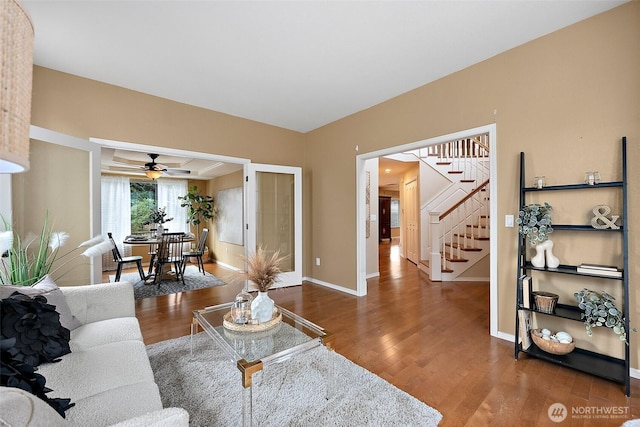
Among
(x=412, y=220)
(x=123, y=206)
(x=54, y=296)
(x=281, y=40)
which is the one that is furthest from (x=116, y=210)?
(x=412, y=220)

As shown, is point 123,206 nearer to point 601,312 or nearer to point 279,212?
point 279,212

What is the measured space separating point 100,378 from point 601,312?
3.10 meters

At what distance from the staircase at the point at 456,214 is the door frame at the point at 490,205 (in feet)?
5.74

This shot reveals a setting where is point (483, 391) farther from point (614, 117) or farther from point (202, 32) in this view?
point (202, 32)

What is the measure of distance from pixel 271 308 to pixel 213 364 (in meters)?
0.77

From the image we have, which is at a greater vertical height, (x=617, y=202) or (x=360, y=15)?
(x=360, y=15)

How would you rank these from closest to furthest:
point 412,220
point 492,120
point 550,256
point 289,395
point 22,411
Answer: point 22,411 < point 289,395 < point 550,256 < point 492,120 < point 412,220

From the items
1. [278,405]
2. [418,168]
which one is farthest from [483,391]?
[418,168]

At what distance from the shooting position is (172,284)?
4.78 m

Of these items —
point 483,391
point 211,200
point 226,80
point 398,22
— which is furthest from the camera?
point 211,200

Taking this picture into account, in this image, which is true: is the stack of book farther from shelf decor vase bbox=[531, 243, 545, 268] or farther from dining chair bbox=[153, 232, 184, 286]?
dining chair bbox=[153, 232, 184, 286]

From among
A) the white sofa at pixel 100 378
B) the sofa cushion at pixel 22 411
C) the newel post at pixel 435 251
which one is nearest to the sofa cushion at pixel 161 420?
the white sofa at pixel 100 378

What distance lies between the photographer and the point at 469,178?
630 centimetres

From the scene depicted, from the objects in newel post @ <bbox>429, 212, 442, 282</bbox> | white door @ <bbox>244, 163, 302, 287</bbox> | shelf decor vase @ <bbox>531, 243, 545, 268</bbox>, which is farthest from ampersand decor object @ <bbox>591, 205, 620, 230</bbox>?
white door @ <bbox>244, 163, 302, 287</bbox>
